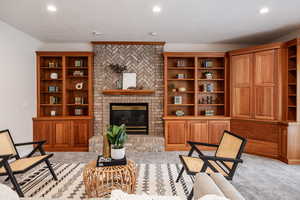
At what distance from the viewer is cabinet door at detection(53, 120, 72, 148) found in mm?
4426

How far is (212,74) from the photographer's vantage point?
499cm

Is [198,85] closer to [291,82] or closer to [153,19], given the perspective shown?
[291,82]

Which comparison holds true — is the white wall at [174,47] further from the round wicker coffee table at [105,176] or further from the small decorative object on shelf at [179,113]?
the round wicker coffee table at [105,176]

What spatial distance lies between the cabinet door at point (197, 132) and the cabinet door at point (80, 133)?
2541 mm

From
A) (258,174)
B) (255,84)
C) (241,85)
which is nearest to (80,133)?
(258,174)

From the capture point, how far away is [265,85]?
3.96 metres

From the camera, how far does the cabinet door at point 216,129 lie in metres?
4.49

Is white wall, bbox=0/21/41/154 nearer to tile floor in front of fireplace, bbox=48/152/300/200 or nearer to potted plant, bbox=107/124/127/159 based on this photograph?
tile floor in front of fireplace, bbox=48/152/300/200

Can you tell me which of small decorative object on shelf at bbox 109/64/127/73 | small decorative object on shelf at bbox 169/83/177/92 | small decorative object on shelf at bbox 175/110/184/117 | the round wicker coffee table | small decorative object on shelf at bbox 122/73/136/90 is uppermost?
small decorative object on shelf at bbox 109/64/127/73

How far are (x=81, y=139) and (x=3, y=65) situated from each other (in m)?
2.21

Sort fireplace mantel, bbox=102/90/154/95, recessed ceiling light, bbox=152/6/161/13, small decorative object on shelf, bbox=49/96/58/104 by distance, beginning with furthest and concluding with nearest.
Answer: small decorative object on shelf, bbox=49/96/58/104
fireplace mantel, bbox=102/90/154/95
recessed ceiling light, bbox=152/6/161/13

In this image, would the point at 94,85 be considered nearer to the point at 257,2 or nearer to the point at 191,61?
the point at 191,61

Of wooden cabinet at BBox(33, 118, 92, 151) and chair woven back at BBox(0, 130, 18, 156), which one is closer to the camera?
chair woven back at BBox(0, 130, 18, 156)

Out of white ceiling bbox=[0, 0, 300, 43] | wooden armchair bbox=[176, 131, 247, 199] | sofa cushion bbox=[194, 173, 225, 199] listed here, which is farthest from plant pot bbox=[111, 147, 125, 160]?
white ceiling bbox=[0, 0, 300, 43]
